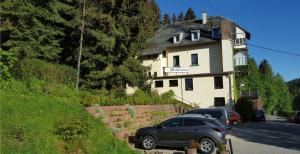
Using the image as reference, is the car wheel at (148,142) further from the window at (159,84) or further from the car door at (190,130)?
the window at (159,84)

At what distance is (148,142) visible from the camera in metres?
18.1

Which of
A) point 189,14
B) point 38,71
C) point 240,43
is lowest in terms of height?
point 38,71

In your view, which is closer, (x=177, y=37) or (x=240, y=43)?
(x=240, y=43)

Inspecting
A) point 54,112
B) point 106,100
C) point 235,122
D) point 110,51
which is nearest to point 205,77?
point 235,122

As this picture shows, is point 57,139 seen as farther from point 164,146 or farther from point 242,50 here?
point 242,50

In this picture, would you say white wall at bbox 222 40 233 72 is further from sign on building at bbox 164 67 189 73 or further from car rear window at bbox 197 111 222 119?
car rear window at bbox 197 111 222 119

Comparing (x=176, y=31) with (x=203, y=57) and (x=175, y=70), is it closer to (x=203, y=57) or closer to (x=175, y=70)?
(x=203, y=57)

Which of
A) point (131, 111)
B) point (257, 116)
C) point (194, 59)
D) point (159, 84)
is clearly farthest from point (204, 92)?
point (131, 111)

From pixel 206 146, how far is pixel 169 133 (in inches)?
72.5

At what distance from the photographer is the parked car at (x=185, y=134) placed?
55.7ft

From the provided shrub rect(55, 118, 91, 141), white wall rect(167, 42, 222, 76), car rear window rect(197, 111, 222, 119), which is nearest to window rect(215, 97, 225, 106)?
white wall rect(167, 42, 222, 76)

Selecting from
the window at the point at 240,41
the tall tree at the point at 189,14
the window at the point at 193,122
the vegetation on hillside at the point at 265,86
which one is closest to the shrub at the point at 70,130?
the window at the point at 193,122

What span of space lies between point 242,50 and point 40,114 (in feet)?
129

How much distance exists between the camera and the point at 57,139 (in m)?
12.1
